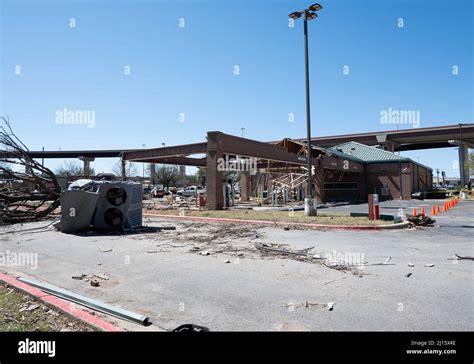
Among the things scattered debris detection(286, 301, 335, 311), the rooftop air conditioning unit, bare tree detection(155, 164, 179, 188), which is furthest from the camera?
bare tree detection(155, 164, 179, 188)

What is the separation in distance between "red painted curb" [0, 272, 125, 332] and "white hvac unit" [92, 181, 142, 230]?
7841 millimetres

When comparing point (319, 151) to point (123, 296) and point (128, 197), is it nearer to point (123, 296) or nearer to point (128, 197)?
point (128, 197)

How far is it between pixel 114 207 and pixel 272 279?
9872mm

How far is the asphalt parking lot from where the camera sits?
4664 millimetres

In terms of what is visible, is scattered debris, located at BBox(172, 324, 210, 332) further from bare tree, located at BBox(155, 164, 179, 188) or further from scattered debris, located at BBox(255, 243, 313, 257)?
bare tree, located at BBox(155, 164, 179, 188)

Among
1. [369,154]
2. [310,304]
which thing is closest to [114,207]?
[310,304]

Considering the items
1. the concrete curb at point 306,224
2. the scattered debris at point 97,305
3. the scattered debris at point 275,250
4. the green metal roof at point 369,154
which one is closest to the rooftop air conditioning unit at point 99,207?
the concrete curb at point 306,224

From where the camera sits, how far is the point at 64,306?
16.7 feet

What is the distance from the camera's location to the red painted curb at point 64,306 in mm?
4370

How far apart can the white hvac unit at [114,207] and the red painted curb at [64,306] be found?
784cm

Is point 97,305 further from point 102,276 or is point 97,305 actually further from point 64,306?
point 102,276

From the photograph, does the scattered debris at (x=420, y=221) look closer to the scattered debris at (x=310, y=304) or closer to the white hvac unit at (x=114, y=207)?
the scattered debris at (x=310, y=304)

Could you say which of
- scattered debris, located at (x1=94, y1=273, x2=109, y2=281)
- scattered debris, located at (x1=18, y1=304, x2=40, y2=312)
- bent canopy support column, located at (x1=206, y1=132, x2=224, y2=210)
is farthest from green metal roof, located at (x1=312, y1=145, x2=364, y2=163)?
scattered debris, located at (x1=18, y1=304, x2=40, y2=312)
